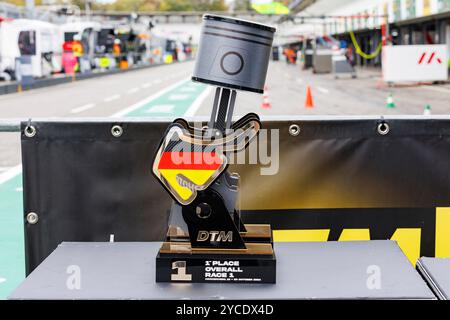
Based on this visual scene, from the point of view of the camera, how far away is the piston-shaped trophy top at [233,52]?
7.81 feet

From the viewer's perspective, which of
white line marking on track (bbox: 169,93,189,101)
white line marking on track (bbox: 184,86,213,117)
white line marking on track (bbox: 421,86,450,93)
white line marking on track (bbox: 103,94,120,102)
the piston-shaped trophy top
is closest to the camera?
the piston-shaped trophy top

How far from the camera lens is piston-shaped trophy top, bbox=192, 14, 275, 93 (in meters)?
2.38

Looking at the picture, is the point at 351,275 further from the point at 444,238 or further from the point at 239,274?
the point at 444,238

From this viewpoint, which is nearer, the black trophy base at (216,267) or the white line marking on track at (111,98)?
the black trophy base at (216,267)

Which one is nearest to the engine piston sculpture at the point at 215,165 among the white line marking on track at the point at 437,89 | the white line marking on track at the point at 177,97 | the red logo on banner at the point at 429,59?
the white line marking on track at the point at 177,97

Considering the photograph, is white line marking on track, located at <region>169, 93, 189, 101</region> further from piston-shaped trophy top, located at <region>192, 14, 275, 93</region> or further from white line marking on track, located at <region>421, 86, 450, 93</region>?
piston-shaped trophy top, located at <region>192, 14, 275, 93</region>

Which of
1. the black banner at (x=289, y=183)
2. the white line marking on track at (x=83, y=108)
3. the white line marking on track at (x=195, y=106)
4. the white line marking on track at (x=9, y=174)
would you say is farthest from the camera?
the white line marking on track at (x=83, y=108)

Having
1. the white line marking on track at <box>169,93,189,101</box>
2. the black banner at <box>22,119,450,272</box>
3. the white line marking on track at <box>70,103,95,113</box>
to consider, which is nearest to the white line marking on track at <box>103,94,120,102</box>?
the white line marking on track at <box>169,93,189,101</box>

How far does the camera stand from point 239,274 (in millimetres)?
2438

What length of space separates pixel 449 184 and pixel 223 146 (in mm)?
1488

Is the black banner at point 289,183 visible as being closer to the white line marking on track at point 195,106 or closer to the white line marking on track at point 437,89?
the white line marking on track at point 195,106

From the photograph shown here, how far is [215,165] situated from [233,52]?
1.14 feet

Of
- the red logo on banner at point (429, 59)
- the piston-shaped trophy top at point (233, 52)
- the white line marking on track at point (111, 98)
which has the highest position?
the red logo on banner at point (429, 59)

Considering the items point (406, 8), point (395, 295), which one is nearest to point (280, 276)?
point (395, 295)
